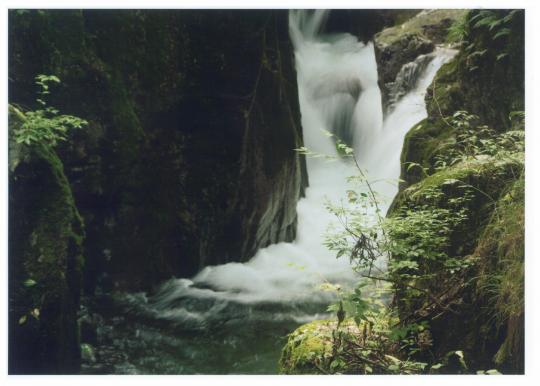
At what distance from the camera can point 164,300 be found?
17.7 feet

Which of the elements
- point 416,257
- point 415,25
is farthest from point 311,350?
point 415,25

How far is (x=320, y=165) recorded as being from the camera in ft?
23.0

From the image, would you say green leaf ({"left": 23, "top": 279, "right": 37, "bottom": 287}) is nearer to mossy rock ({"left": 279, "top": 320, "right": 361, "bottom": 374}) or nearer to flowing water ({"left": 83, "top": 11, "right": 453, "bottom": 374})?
flowing water ({"left": 83, "top": 11, "right": 453, "bottom": 374})

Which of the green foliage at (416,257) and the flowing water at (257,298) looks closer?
the green foliage at (416,257)

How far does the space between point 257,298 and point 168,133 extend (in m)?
2.34

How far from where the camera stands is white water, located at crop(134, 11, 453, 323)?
5145 millimetres

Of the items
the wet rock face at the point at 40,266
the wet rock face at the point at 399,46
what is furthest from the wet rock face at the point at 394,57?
the wet rock face at the point at 40,266

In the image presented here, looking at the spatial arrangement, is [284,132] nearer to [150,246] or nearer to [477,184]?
[150,246]

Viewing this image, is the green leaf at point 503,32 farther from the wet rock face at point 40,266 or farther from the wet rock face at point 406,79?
the wet rock face at point 40,266

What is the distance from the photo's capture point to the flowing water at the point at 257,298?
426 centimetres

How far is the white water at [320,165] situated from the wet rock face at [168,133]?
39 centimetres

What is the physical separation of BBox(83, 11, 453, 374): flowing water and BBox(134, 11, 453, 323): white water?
0.02 m

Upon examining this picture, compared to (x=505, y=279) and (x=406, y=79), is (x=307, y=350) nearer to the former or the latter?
(x=505, y=279)

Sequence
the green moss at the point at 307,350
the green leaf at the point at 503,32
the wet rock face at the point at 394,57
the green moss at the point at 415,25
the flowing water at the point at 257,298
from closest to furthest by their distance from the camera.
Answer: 1. the green moss at the point at 307,350
2. the green leaf at the point at 503,32
3. the flowing water at the point at 257,298
4. the green moss at the point at 415,25
5. the wet rock face at the point at 394,57
